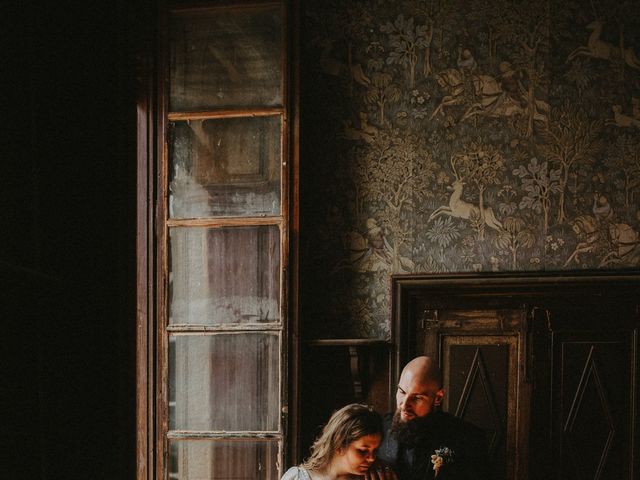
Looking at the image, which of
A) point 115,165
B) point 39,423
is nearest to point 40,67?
point 115,165

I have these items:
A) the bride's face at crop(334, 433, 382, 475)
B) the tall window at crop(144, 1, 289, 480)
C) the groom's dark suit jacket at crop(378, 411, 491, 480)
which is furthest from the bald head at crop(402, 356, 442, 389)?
the tall window at crop(144, 1, 289, 480)

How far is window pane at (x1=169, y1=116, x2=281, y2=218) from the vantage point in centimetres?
316

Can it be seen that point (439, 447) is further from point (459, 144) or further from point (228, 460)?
point (459, 144)

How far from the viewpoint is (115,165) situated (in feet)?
3.79

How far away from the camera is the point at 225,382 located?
3.12 meters

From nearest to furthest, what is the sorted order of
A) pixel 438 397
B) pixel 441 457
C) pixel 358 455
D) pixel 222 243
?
pixel 358 455
pixel 441 457
pixel 438 397
pixel 222 243

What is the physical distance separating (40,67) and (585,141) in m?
2.63

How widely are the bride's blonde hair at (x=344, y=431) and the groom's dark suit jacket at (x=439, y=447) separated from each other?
1.22ft

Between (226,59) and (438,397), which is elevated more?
(226,59)

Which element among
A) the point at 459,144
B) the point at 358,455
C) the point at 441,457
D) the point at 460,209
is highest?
the point at 459,144

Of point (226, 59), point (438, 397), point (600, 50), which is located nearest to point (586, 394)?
point (438, 397)

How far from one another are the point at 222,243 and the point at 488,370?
1315 millimetres

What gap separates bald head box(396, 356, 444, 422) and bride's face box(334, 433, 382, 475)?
410 mm

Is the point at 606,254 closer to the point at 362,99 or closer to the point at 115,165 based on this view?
the point at 362,99
